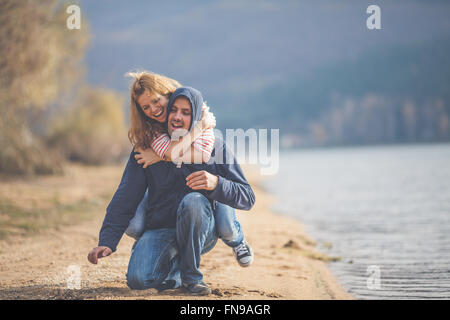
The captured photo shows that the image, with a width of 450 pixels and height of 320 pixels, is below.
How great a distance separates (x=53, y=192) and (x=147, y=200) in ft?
25.7

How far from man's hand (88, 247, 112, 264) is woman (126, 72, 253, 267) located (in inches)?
9.7

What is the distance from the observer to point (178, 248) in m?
3.28

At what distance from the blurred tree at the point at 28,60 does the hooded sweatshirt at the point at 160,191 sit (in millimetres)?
8137

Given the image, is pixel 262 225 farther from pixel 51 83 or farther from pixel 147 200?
pixel 51 83

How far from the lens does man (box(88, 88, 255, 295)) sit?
3.09m

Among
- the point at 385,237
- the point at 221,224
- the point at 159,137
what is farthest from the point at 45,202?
the point at 221,224

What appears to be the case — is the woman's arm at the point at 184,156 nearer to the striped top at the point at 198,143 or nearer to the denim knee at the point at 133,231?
the striped top at the point at 198,143

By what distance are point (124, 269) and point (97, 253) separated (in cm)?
103

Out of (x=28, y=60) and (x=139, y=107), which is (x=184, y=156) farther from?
(x=28, y=60)

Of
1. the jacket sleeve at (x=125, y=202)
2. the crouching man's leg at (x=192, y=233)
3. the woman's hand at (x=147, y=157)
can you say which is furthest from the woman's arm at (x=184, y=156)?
the crouching man's leg at (x=192, y=233)
